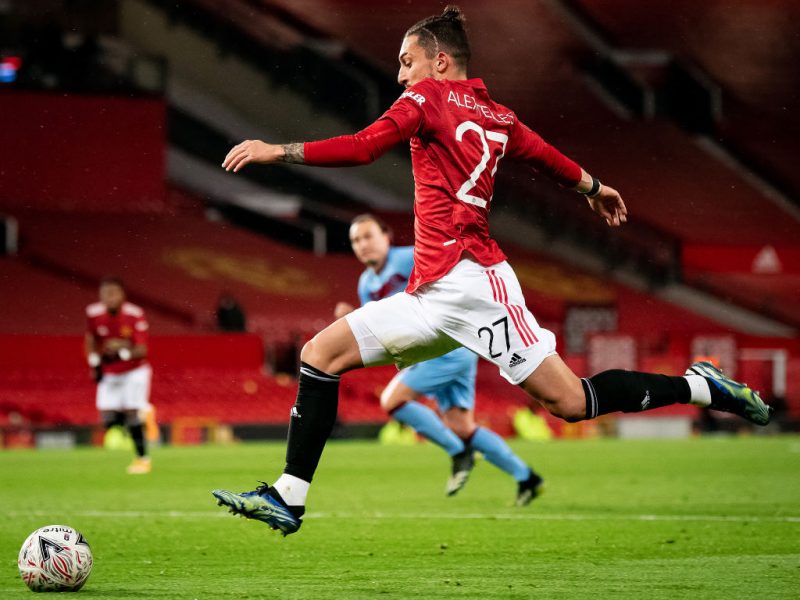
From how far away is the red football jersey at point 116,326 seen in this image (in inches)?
540

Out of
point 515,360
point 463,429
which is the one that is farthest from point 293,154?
point 463,429

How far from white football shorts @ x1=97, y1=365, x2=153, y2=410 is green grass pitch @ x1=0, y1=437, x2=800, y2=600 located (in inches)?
29.5

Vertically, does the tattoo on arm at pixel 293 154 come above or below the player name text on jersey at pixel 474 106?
below

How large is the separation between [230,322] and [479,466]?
1001 cm

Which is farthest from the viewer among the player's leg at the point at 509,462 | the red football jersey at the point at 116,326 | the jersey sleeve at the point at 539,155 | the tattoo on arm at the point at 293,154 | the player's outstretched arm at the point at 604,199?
the red football jersey at the point at 116,326

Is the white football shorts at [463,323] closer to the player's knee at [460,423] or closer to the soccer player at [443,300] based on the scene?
the soccer player at [443,300]

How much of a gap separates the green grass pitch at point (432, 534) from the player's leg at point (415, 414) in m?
0.43

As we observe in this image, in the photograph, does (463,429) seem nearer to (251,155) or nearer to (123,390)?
(251,155)

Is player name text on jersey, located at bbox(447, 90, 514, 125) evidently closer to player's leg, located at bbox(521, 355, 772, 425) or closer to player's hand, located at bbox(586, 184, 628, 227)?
player's hand, located at bbox(586, 184, 628, 227)

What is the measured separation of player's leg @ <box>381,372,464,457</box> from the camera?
9.54m

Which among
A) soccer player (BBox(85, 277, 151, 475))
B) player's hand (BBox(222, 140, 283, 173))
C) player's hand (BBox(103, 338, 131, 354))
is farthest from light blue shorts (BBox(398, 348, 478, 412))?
player's hand (BBox(103, 338, 131, 354))

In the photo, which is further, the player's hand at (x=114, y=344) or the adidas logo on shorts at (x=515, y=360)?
the player's hand at (x=114, y=344)

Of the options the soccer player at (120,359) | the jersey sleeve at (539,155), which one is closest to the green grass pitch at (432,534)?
the soccer player at (120,359)

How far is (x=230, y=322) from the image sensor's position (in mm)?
23922
